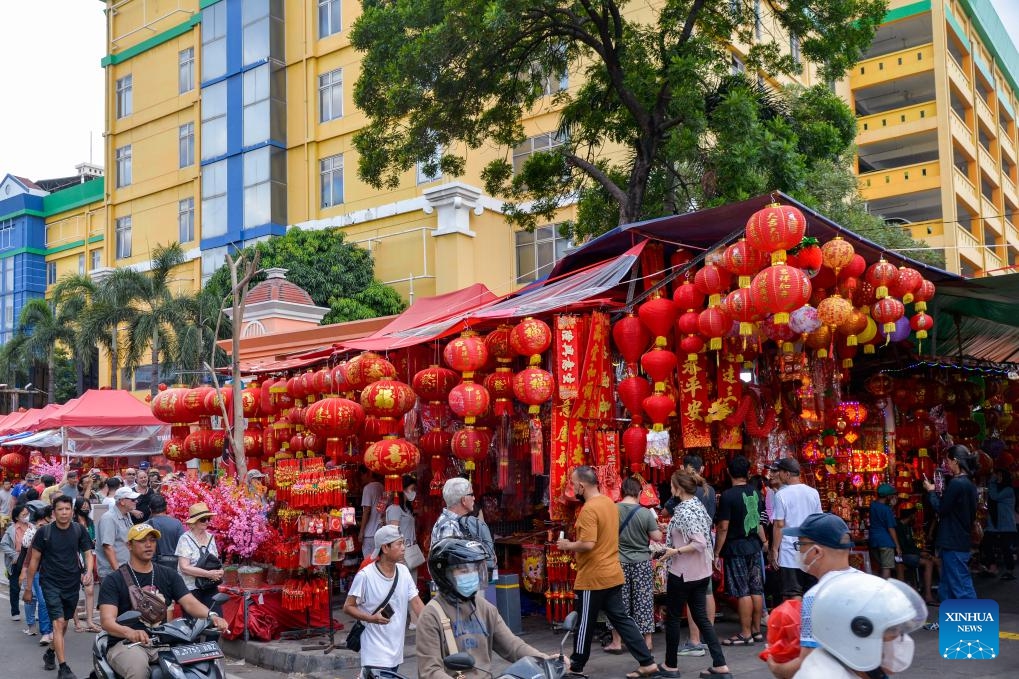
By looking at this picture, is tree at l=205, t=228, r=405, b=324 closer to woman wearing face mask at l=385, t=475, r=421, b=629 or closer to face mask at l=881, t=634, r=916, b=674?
woman wearing face mask at l=385, t=475, r=421, b=629

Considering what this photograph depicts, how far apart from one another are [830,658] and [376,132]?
13.9m

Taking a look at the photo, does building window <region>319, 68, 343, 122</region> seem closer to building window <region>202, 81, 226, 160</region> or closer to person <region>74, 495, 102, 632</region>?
building window <region>202, 81, 226, 160</region>

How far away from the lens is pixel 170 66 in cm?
3428

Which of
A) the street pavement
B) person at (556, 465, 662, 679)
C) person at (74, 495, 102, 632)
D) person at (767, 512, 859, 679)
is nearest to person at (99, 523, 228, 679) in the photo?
the street pavement

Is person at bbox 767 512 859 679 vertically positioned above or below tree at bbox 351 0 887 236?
below

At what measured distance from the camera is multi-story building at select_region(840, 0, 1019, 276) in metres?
29.5

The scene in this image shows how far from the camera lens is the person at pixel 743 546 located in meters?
8.45

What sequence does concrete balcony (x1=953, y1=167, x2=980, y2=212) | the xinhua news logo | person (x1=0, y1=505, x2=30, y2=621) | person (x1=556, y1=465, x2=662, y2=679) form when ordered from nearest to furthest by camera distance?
the xinhua news logo < person (x1=556, y1=465, x2=662, y2=679) < person (x1=0, y1=505, x2=30, y2=621) < concrete balcony (x1=953, y1=167, x2=980, y2=212)

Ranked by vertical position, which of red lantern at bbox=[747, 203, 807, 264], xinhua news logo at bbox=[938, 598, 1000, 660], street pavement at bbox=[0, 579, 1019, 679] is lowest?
street pavement at bbox=[0, 579, 1019, 679]

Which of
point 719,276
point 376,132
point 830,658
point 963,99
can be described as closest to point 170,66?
point 376,132

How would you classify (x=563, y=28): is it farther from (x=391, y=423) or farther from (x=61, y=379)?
(x=61, y=379)

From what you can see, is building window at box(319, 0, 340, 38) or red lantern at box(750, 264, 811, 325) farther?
building window at box(319, 0, 340, 38)

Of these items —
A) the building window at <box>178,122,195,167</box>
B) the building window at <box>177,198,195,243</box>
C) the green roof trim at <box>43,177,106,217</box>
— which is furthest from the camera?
the green roof trim at <box>43,177,106,217</box>

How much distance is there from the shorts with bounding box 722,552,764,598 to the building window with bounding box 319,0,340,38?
2492 cm
